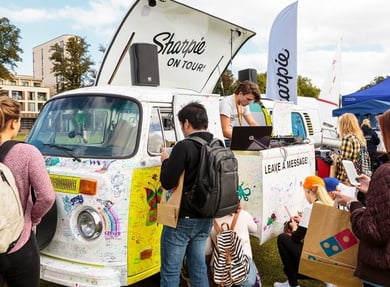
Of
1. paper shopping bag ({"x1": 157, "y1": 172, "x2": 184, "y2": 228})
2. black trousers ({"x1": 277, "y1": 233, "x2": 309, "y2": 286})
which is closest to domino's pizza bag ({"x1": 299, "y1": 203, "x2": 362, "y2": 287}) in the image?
paper shopping bag ({"x1": 157, "y1": 172, "x2": 184, "y2": 228})

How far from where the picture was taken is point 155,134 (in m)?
3.74

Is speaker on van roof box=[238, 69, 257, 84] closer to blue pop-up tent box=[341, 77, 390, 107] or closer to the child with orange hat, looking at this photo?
the child with orange hat

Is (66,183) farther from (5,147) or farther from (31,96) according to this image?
(31,96)

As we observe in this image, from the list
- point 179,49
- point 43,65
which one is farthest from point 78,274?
point 43,65

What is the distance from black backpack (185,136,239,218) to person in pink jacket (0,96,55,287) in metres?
1.06

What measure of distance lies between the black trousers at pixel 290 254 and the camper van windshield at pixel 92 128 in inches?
73.9

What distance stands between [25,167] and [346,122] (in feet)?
16.2

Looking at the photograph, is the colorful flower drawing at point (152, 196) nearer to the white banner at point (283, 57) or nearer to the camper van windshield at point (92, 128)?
the camper van windshield at point (92, 128)

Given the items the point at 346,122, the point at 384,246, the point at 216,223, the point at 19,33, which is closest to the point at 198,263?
the point at 216,223

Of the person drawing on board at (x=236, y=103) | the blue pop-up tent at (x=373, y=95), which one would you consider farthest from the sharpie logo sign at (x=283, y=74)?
the person drawing on board at (x=236, y=103)

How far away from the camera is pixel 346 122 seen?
5945mm

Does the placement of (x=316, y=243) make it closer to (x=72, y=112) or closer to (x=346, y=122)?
(x=72, y=112)

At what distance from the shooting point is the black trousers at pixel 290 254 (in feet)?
13.1

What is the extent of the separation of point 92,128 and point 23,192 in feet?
4.66
